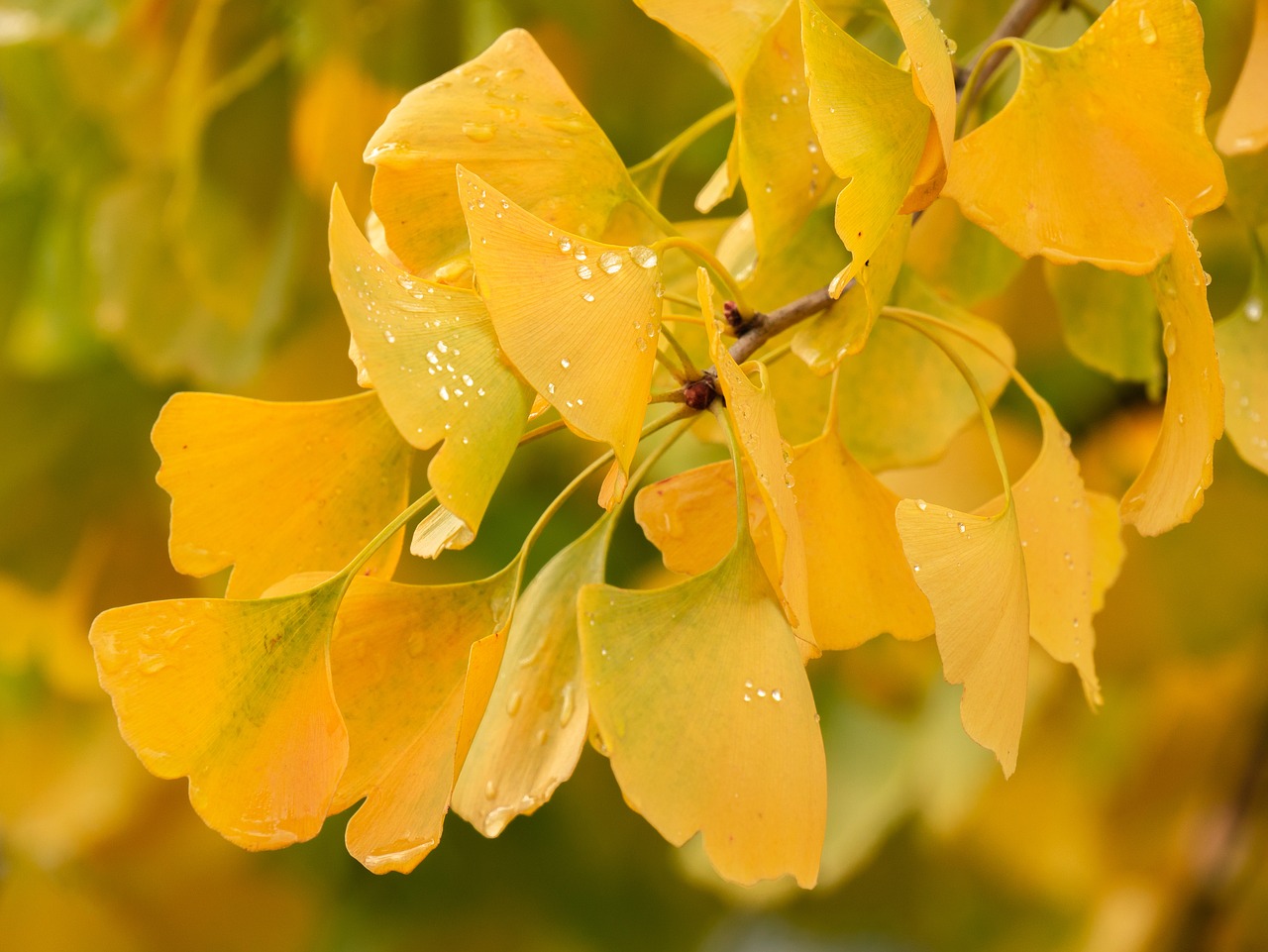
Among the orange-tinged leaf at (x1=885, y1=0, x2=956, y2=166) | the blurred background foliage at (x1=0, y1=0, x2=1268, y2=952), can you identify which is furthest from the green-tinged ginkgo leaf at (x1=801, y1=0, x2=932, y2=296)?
the blurred background foliage at (x1=0, y1=0, x2=1268, y2=952)

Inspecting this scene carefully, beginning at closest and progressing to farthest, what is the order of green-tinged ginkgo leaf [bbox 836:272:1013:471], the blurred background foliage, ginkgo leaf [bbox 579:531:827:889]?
ginkgo leaf [bbox 579:531:827:889], green-tinged ginkgo leaf [bbox 836:272:1013:471], the blurred background foliage

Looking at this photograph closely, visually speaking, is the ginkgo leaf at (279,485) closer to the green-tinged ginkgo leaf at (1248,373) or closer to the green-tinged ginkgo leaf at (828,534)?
the green-tinged ginkgo leaf at (828,534)

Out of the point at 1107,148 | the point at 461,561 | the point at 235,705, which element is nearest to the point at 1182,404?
the point at 1107,148

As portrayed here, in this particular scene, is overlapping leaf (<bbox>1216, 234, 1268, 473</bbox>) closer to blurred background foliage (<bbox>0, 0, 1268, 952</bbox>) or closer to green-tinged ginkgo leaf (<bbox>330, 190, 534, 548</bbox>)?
blurred background foliage (<bbox>0, 0, 1268, 952</bbox>)

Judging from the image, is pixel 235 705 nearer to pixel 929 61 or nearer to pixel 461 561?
pixel 929 61

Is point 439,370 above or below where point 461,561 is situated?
above
